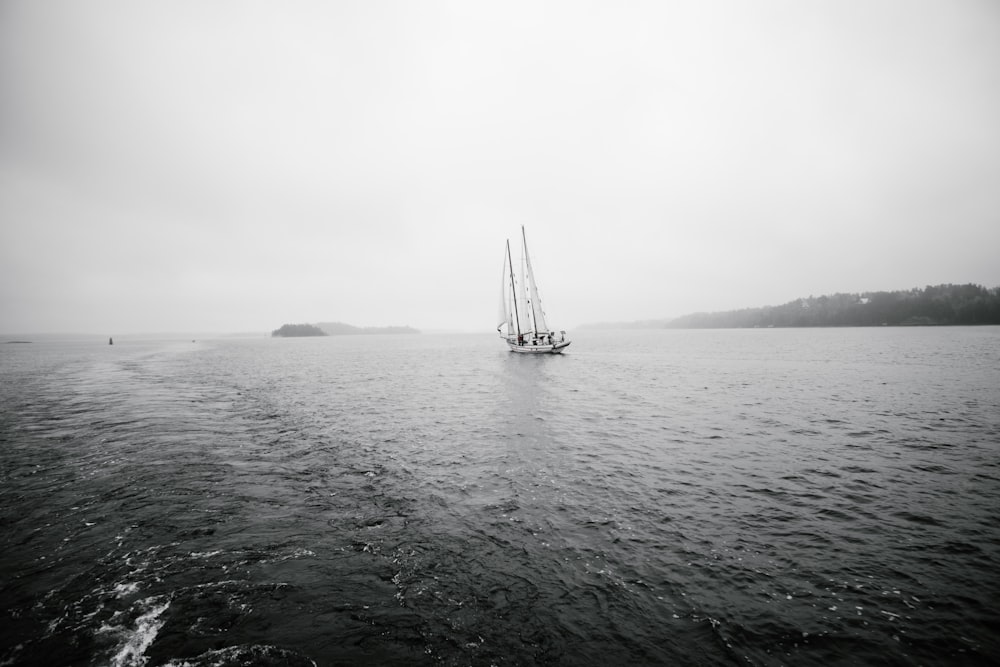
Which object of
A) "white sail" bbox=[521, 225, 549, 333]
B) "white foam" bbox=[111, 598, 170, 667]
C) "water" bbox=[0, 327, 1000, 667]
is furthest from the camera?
"white sail" bbox=[521, 225, 549, 333]

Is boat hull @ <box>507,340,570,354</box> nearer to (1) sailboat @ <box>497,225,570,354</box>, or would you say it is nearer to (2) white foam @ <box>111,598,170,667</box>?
(1) sailboat @ <box>497,225,570,354</box>

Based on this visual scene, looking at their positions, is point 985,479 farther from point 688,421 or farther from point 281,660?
point 281,660

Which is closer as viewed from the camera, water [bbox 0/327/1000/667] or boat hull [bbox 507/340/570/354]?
water [bbox 0/327/1000/667]

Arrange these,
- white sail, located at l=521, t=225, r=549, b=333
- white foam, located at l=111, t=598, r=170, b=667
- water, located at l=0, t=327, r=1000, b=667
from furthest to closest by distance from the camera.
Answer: white sail, located at l=521, t=225, r=549, b=333
water, located at l=0, t=327, r=1000, b=667
white foam, located at l=111, t=598, r=170, b=667

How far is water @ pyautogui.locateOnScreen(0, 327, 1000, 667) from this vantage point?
7.49 meters

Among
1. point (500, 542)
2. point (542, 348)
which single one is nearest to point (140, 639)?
point (500, 542)

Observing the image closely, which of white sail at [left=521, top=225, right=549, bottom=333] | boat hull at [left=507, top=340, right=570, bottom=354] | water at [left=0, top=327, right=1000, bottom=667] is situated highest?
white sail at [left=521, top=225, right=549, bottom=333]

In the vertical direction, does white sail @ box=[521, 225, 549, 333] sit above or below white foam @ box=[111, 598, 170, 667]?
above

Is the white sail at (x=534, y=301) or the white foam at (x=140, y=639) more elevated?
the white sail at (x=534, y=301)

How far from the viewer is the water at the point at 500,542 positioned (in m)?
7.49

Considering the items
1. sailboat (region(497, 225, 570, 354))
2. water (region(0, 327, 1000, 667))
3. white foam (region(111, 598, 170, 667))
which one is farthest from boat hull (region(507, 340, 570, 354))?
white foam (region(111, 598, 170, 667))

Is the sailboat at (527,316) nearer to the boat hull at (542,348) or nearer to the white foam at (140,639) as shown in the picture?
the boat hull at (542,348)

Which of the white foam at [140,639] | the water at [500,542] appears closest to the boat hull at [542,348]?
the water at [500,542]

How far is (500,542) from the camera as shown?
1114 cm
